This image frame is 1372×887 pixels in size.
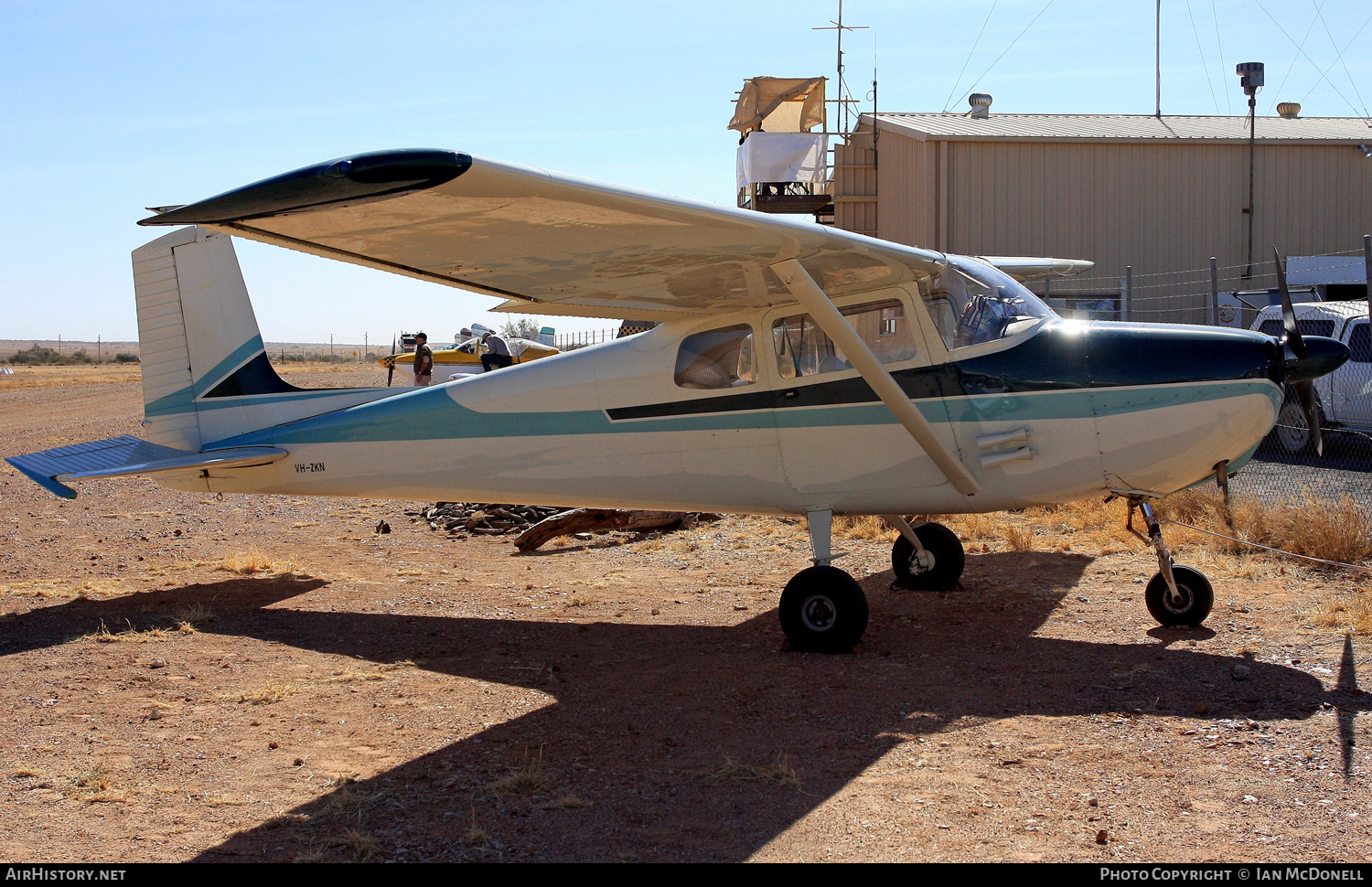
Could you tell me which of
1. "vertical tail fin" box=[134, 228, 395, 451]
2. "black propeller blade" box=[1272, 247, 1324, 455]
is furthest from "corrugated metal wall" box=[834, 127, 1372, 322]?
"vertical tail fin" box=[134, 228, 395, 451]

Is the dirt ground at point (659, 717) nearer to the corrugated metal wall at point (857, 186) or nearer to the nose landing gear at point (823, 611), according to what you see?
the nose landing gear at point (823, 611)

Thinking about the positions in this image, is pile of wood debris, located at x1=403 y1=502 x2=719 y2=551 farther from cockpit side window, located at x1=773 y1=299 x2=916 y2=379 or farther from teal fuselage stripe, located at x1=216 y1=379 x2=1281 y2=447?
cockpit side window, located at x1=773 y1=299 x2=916 y2=379

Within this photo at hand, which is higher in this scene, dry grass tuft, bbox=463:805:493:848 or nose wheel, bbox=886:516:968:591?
nose wheel, bbox=886:516:968:591

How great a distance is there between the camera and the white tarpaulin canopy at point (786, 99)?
23516 mm

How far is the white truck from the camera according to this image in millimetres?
13102

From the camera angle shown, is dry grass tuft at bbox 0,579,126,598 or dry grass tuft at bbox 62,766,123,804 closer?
dry grass tuft at bbox 62,766,123,804

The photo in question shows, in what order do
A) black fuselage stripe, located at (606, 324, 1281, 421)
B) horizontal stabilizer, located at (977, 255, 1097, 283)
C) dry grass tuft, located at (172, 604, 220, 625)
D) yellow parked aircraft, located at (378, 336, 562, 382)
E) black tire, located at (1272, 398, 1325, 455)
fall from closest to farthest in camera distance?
black fuselage stripe, located at (606, 324, 1281, 421) → dry grass tuft, located at (172, 604, 220, 625) → horizontal stabilizer, located at (977, 255, 1097, 283) → black tire, located at (1272, 398, 1325, 455) → yellow parked aircraft, located at (378, 336, 562, 382)

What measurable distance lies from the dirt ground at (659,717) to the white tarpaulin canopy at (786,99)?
17.1 m

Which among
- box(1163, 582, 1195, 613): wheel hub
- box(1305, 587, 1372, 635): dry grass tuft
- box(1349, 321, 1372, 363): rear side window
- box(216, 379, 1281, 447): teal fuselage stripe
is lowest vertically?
box(1305, 587, 1372, 635): dry grass tuft

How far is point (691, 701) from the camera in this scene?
17.0 feet

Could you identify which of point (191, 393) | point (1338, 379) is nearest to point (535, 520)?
Answer: point (191, 393)

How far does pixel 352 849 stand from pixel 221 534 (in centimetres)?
780

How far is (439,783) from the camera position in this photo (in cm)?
413

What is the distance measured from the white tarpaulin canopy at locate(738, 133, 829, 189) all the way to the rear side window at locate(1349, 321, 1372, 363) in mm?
12142
